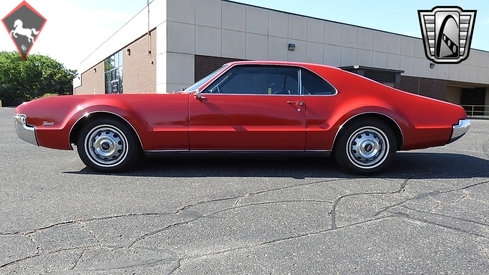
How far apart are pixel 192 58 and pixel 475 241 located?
1530cm

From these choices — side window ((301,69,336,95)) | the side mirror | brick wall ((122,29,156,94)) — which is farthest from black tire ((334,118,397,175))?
brick wall ((122,29,156,94))

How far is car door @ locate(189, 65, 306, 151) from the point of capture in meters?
4.17

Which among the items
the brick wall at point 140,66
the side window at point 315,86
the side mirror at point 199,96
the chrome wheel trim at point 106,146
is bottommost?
the chrome wheel trim at point 106,146

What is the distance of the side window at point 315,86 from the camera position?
432 cm

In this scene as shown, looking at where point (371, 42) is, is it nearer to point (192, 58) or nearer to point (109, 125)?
point (192, 58)

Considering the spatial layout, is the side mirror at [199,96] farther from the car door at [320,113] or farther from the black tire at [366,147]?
the black tire at [366,147]

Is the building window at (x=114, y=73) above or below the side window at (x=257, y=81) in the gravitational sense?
above

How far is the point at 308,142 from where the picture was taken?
4262 millimetres

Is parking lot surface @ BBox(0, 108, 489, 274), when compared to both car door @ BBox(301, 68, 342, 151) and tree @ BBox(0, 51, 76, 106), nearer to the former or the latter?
car door @ BBox(301, 68, 342, 151)

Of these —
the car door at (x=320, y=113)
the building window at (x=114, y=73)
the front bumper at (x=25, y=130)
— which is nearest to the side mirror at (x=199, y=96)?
the car door at (x=320, y=113)

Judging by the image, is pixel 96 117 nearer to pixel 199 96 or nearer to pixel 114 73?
pixel 199 96

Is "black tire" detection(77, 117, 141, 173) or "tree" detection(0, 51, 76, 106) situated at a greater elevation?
"tree" detection(0, 51, 76, 106)

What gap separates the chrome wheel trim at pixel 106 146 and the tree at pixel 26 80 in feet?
217

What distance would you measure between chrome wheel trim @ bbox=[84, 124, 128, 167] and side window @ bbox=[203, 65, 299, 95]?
1297 mm
